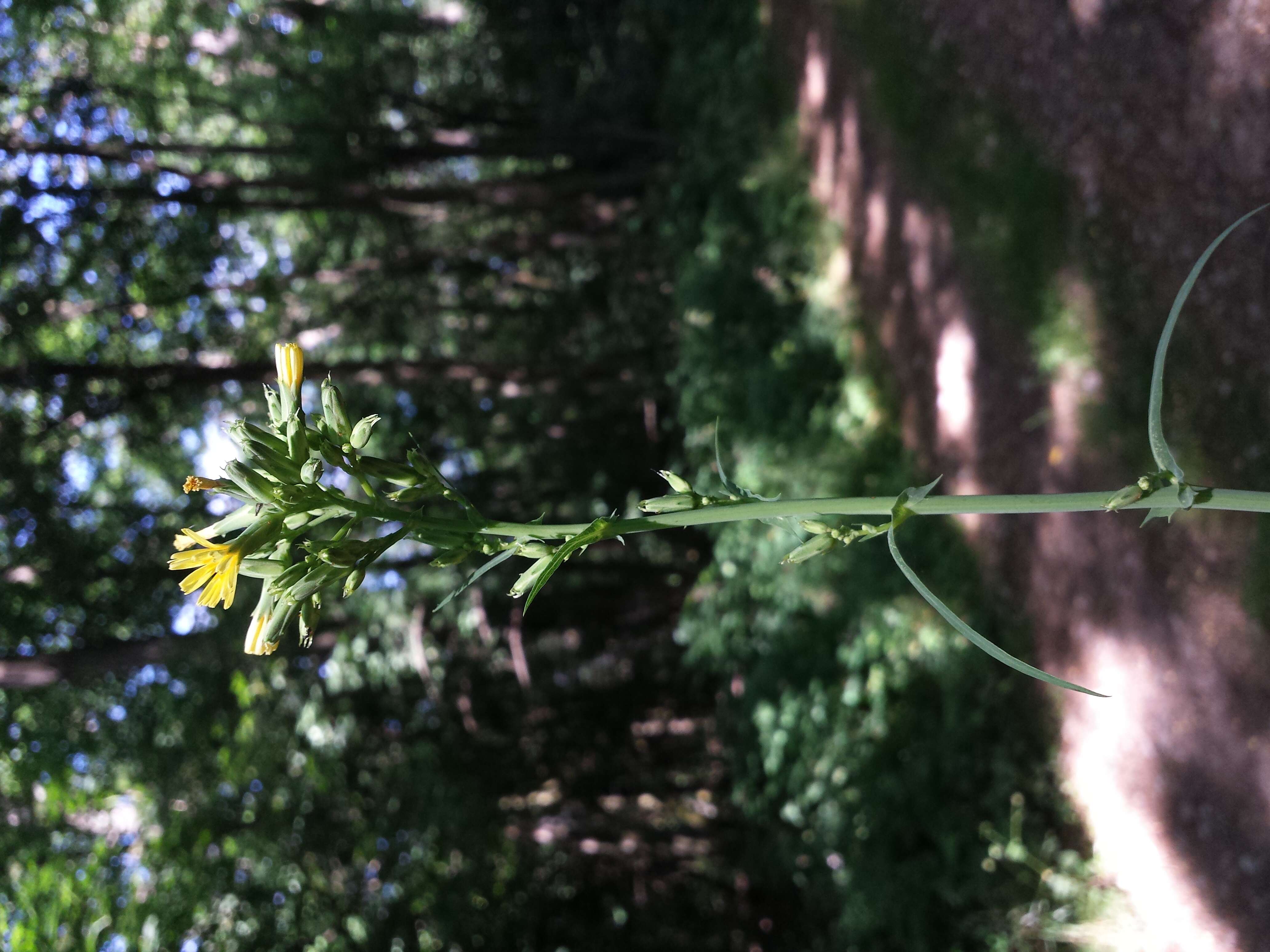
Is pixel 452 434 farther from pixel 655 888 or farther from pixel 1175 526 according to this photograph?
pixel 1175 526

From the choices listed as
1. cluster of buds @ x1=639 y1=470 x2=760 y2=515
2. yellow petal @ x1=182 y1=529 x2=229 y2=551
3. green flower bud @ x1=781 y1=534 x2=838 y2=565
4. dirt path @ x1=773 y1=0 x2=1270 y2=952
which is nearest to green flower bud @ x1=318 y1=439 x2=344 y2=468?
yellow petal @ x1=182 y1=529 x2=229 y2=551

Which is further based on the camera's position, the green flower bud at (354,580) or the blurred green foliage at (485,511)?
the blurred green foliage at (485,511)

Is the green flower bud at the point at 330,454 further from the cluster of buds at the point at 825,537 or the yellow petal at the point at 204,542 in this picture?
the cluster of buds at the point at 825,537

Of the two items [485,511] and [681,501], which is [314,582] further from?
[485,511]

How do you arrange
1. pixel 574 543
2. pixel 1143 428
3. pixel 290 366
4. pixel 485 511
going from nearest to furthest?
pixel 574 543, pixel 290 366, pixel 1143 428, pixel 485 511

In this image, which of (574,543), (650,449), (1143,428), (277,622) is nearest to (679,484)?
(574,543)

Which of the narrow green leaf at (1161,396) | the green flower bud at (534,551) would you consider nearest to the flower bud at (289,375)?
the green flower bud at (534,551)
